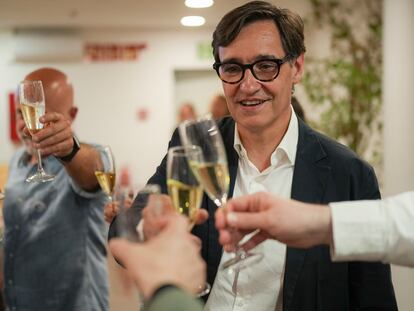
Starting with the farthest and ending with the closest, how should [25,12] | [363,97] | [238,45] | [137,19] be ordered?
[137,19]
[25,12]
[363,97]
[238,45]

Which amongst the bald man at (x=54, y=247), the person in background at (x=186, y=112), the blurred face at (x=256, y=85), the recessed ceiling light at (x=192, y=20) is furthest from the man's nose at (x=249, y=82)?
the person in background at (x=186, y=112)

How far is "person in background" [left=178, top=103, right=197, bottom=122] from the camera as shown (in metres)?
9.09

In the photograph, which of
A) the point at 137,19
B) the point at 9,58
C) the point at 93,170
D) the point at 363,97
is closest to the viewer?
the point at 93,170

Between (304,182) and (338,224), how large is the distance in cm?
51

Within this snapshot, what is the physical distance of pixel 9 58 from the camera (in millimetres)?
8852

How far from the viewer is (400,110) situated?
3943 mm

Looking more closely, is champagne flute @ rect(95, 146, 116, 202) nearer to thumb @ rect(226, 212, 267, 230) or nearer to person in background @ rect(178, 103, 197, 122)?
thumb @ rect(226, 212, 267, 230)

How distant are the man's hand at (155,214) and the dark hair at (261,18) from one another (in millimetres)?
941

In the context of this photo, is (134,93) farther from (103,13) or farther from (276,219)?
(276,219)

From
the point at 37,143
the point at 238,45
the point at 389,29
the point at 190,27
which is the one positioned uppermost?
the point at 190,27

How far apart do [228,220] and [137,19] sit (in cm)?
731

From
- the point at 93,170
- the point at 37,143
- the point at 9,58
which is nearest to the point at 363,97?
the point at 93,170

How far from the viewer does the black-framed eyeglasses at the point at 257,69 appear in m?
1.89

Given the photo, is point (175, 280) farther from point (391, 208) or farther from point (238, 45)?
point (238, 45)
